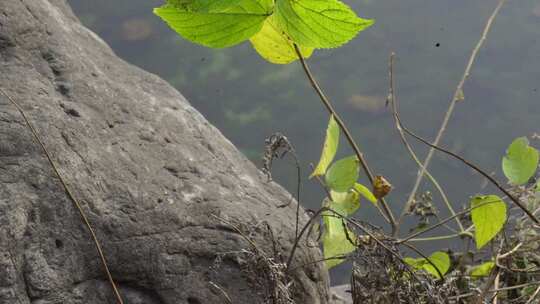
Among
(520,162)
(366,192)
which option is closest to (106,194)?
(366,192)

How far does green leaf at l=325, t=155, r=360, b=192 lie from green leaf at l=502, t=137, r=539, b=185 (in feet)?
0.79

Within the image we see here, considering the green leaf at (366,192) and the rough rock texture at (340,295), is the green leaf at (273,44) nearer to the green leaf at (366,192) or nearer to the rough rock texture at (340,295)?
the green leaf at (366,192)

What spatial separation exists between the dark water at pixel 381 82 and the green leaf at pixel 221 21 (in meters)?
1.04

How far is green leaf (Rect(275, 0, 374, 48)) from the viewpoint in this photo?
2.42 feet

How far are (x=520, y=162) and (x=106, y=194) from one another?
620 mm

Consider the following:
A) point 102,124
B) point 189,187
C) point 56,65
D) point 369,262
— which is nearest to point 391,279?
point 369,262

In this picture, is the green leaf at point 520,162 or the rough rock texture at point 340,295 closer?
the green leaf at point 520,162

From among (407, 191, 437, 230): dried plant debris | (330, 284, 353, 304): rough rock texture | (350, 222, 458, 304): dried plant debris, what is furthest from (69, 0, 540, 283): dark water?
(350, 222, 458, 304): dried plant debris

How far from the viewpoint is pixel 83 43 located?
1.27 metres

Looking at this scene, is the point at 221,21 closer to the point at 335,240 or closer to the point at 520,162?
the point at 335,240

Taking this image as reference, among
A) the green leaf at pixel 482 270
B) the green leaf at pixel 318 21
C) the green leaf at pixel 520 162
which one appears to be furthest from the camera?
the green leaf at pixel 482 270

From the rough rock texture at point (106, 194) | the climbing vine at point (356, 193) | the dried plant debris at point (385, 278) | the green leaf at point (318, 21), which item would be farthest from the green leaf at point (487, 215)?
the green leaf at point (318, 21)

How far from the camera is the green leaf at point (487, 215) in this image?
1.07m

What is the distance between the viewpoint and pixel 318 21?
75 centimetres
